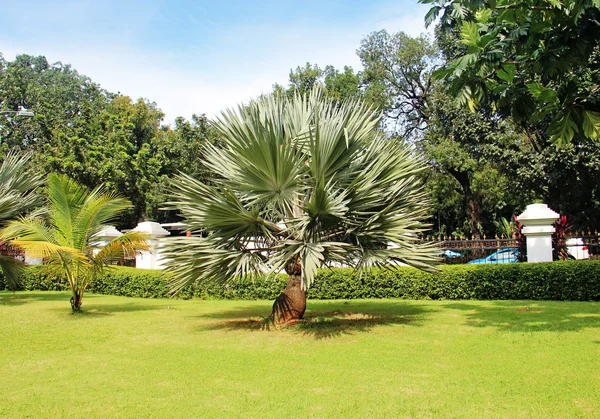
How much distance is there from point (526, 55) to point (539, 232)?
7855 mm

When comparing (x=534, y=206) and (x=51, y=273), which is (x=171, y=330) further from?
(x=534, y=206)

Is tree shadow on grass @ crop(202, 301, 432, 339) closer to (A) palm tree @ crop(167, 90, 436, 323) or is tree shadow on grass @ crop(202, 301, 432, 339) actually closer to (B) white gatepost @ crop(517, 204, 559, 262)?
(A) palm tree @ crop(167, 90, 436, 323)

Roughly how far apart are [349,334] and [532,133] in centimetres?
1797

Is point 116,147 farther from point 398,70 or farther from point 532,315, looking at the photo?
point 532,315

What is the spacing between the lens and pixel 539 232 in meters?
14.2

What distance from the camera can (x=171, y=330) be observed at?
1000 centimetres

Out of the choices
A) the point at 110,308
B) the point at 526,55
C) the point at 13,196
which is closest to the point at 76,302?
the point at 110,308

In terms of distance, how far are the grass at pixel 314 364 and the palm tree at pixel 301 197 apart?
3.94 feet

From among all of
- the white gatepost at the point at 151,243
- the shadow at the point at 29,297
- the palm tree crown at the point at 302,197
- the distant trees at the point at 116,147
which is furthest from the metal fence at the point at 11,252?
the palm tree crown at the point at 302,197

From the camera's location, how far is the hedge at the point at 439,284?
1312 cm

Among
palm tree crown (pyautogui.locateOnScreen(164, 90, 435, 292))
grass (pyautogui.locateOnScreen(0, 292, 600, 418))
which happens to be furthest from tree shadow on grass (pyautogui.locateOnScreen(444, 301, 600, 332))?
palm tree crown (pyautogui.locateOnScreen(164, 90, 435, 292))

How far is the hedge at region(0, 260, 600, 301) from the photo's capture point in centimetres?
1312

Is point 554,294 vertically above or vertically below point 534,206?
below

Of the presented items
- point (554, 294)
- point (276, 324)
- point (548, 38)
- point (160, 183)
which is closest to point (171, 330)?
point (276, 324)
